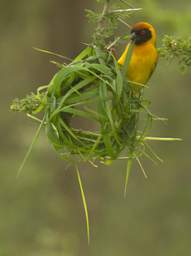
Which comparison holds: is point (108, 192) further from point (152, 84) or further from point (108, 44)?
point (108, 44)

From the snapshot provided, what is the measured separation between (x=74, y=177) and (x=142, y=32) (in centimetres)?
564

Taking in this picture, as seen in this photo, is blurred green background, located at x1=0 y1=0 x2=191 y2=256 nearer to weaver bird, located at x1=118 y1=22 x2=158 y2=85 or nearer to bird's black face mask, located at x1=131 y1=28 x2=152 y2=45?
weaver bird, located at x1=118 y1=22 x2=158 y2=85

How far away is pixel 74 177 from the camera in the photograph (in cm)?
977

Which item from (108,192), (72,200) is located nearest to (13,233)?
(72,200)

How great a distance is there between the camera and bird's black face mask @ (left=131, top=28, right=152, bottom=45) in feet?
13.5

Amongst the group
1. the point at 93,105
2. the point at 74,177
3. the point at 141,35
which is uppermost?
the point at 141,35

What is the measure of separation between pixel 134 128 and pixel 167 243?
6935 millimetres

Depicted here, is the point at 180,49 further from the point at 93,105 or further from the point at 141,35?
the point at 141,35

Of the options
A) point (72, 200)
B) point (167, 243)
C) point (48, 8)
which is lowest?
point (167, 243)

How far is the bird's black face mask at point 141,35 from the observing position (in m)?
4.12

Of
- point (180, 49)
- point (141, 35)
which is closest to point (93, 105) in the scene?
point (180, 49)

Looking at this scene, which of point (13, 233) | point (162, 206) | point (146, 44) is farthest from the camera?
point (162, 206)

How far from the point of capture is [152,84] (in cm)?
987

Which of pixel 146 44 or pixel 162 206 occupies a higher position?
pixel 146 44
